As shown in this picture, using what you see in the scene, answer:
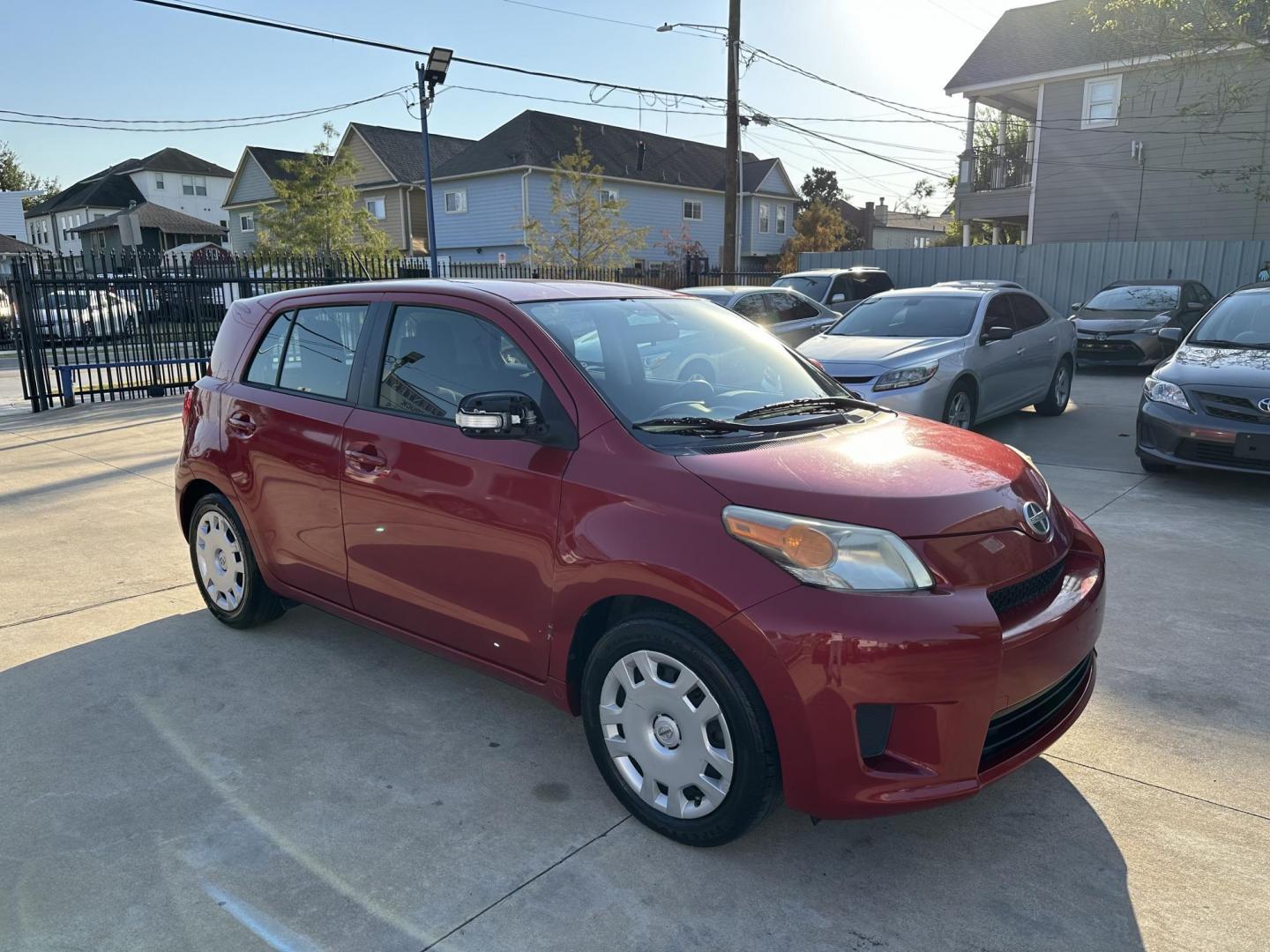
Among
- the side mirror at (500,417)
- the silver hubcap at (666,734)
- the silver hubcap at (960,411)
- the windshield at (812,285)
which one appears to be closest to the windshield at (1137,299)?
the windshield at (812,285)

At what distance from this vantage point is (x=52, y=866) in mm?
2787

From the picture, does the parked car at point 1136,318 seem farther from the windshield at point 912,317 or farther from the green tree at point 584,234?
the green tree at point 584,234

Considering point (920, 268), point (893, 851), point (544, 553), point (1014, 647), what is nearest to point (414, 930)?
point (544, 553)

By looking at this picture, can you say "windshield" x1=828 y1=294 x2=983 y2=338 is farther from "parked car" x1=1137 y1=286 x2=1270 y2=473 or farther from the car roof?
the car roof

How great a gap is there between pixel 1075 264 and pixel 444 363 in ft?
65.2

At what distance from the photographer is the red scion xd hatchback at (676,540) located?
8.25 ft

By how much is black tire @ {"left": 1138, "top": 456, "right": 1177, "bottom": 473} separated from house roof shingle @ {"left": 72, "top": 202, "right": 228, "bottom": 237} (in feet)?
186

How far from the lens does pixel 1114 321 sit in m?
14.9

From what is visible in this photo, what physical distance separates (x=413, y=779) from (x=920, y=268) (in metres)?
22.0

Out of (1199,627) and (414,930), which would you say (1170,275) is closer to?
(1199,627)

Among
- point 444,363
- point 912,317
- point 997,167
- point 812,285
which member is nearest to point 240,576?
point 444,363

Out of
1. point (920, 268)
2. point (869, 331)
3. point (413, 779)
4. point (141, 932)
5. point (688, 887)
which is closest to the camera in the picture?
point (141, 932)

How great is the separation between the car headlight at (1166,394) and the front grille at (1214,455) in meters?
0.29

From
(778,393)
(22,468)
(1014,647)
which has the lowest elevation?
(22,468)
